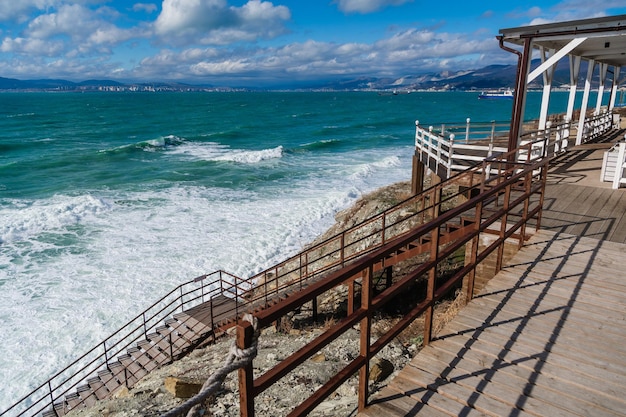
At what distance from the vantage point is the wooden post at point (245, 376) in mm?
2281

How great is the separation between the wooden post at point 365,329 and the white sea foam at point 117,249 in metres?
10.5

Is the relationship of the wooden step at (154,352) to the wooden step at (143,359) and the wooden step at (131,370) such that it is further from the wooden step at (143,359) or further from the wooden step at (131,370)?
the wooden step at (131,370)

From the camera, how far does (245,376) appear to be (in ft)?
7.91

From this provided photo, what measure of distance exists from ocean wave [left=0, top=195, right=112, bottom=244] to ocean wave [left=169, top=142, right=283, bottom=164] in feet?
51.5


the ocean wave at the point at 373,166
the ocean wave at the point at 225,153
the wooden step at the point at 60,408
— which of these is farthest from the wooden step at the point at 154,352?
the ocean wave at the point at 225,153

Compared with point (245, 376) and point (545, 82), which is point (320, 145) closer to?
point (545, 82)

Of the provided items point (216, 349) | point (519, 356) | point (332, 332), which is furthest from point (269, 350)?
point (332, 332)

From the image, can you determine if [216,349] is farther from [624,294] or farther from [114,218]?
[114,218]

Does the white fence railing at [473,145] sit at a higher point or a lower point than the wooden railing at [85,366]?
higher

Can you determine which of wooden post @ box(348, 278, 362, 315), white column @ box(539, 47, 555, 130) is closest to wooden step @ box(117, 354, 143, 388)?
wooden post @ box(348, 278, 362, 315)

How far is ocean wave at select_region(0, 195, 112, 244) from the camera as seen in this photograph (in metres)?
20.7

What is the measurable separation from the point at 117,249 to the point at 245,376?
57.7 feet

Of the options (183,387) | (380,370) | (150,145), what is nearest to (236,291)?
(183,387)

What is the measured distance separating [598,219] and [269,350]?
6959mm
